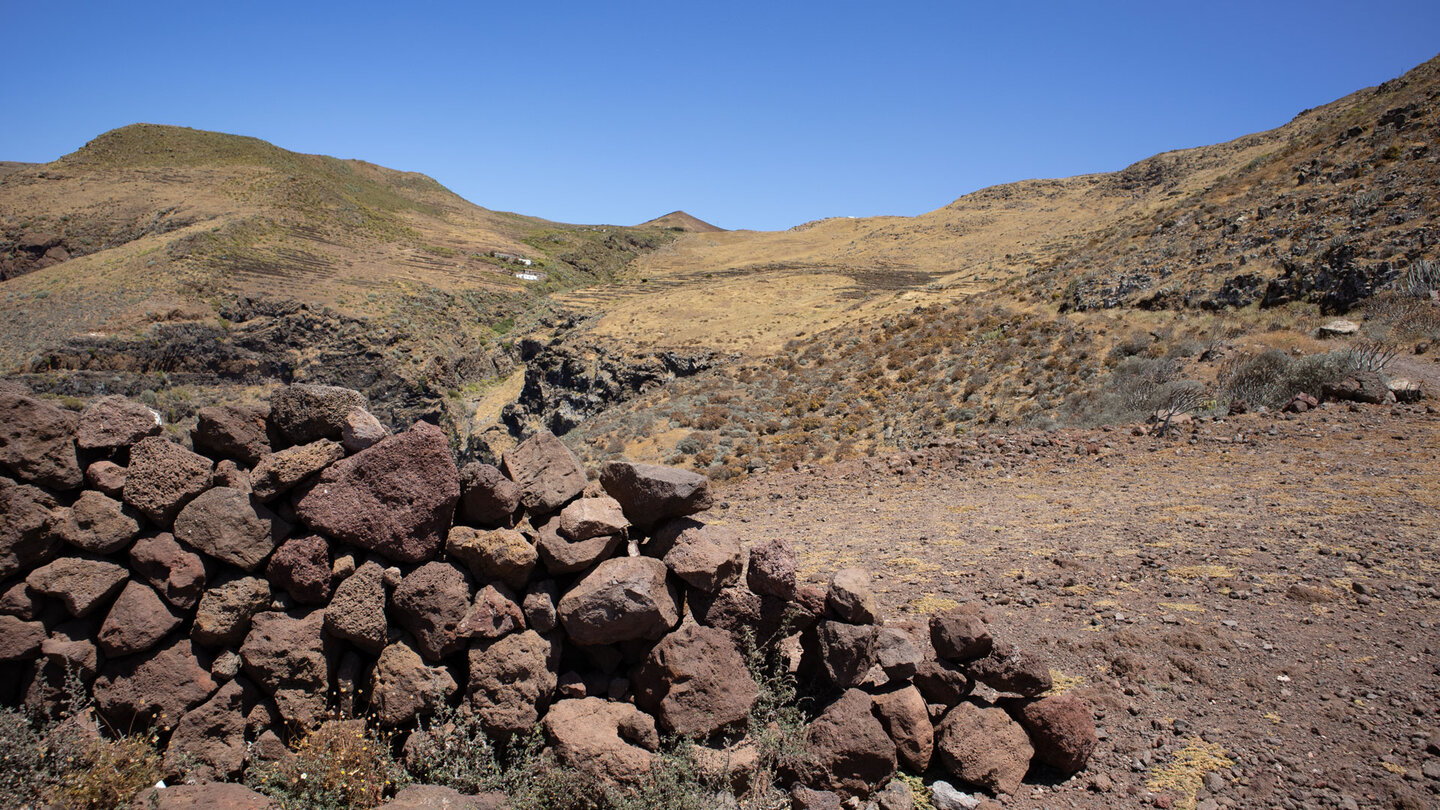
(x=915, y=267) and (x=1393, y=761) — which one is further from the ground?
(x=915, y=267)

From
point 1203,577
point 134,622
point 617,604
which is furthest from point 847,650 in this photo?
point 134,622

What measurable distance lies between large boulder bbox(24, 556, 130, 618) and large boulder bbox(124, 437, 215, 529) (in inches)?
15.0

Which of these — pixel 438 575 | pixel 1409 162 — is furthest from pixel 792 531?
pixel 1409 162

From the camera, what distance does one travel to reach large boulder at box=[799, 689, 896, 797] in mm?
4246

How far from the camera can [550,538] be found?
448cm

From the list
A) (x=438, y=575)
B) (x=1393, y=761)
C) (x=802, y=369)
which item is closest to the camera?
(x=1393, y=761)

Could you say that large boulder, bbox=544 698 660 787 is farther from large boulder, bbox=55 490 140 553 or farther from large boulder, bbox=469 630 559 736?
large boulder, bbox=55 490 140 553

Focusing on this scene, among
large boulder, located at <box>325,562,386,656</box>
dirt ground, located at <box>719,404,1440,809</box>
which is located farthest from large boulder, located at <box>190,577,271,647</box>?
dirt ground, located at <box>719,404,1440,809</box>

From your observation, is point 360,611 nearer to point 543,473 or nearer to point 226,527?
point 226,527

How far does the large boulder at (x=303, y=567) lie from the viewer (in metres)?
4.21

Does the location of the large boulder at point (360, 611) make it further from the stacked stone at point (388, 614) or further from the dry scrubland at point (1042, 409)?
→ the dry scrubland at point (1042, 409)

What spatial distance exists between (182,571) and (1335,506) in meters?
11.5

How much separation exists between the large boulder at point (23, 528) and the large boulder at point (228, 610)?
3.00ft

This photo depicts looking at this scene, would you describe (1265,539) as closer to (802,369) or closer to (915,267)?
(802,369)
